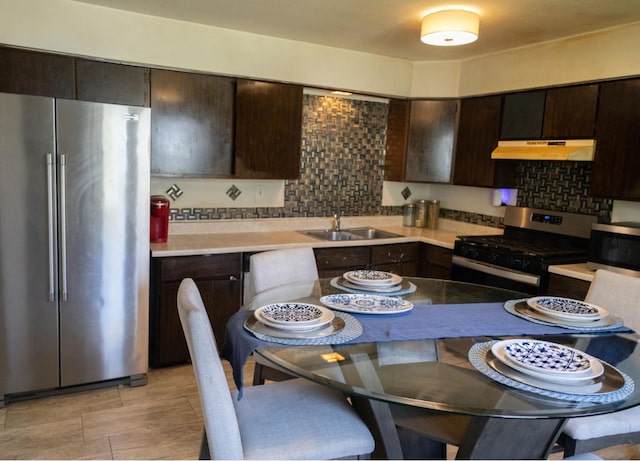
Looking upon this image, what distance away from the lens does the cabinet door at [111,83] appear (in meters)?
3.03

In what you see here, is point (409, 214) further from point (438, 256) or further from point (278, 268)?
point (278, 268)

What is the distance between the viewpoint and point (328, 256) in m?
3.65

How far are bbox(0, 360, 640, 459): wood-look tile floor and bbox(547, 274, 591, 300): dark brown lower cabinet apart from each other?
841 millimetres

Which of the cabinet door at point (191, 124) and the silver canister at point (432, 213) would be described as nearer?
the cabinet door at point (191, 124)

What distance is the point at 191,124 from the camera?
3355mm

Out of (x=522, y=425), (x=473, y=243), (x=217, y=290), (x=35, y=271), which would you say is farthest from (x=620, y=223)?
(x=35, y=271)

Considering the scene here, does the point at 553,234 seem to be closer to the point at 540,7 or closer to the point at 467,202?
the point at 467,202

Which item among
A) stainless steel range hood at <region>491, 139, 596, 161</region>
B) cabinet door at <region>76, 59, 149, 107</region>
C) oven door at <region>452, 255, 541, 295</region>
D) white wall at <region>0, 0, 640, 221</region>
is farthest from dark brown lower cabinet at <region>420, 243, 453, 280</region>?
cabinet door at <region>76, 59, 149, 107</region>

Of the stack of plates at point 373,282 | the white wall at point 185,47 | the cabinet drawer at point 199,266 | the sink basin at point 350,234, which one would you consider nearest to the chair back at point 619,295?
the stack of plates at point 373,282

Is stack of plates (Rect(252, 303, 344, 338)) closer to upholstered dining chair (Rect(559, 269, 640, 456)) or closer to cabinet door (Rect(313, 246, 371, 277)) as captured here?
upholstered dining chair (Rect(559, 269, 640, 456))

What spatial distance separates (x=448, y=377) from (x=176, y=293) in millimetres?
2131

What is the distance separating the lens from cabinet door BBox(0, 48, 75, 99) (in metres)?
2.85

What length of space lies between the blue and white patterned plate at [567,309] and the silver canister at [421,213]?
2.37 metres

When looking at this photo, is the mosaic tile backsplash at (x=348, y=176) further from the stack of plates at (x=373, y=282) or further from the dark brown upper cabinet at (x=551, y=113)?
the stack of plates at (x=373, y=282)
